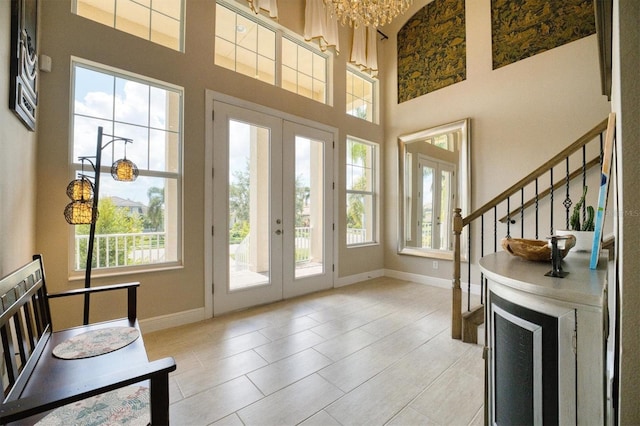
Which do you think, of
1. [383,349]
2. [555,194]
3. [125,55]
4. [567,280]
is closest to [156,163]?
[125,55]

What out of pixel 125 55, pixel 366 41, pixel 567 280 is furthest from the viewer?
pixel 366 41

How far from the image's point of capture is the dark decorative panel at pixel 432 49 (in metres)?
4.09

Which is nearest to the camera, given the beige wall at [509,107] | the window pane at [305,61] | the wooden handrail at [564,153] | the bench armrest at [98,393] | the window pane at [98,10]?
the bench armrest at [98,393]

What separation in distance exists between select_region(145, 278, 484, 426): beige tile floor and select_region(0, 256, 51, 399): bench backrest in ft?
2.50

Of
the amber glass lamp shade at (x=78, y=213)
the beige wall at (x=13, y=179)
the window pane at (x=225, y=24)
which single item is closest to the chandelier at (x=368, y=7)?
the window pane at (x=225, y=24)

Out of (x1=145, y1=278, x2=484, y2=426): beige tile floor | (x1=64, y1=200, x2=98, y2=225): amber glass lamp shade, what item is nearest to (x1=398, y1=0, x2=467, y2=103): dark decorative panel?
(x1=145, y1=278, x2=484, y2=426): beige tile floor

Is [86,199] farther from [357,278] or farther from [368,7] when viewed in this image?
[357,278]

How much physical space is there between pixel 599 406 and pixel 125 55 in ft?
12.4

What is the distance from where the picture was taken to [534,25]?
3434 mm

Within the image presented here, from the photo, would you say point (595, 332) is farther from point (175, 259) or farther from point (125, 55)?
point (125, 55)

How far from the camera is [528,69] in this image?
3.45 m

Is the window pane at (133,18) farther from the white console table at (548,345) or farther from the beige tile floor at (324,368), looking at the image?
the white console table at (548,345)

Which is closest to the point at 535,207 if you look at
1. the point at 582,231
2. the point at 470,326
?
the point at 470,326

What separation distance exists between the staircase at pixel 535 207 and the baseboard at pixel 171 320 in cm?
257
